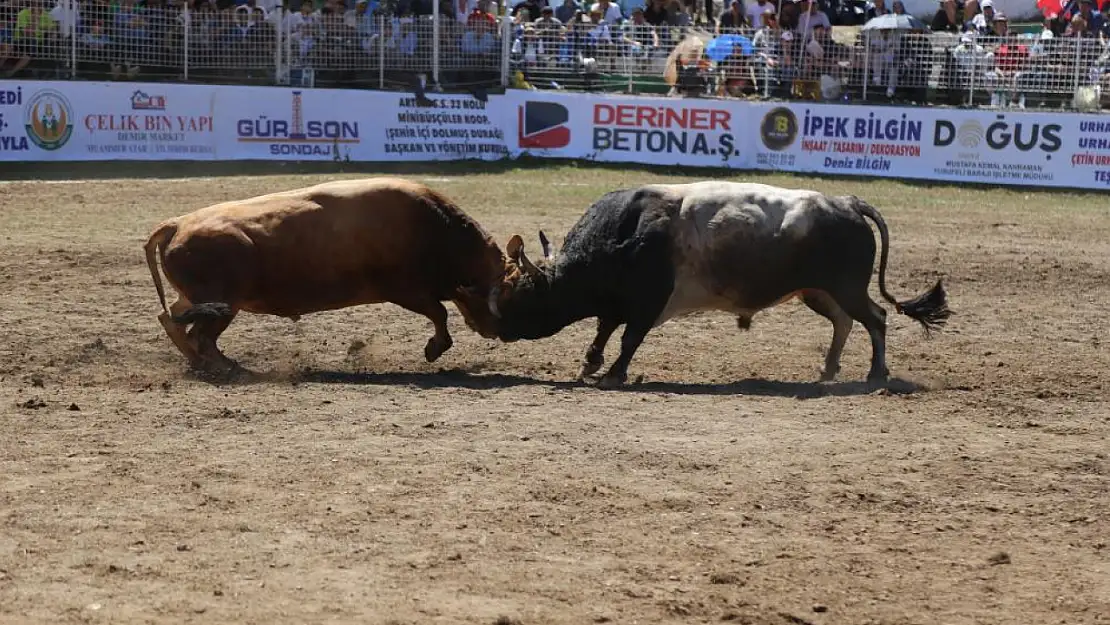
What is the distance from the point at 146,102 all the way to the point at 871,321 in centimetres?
1335

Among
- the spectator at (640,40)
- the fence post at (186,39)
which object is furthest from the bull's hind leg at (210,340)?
the spectator at (640,40)

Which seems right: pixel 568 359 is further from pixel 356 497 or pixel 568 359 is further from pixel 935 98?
pixel 935 98

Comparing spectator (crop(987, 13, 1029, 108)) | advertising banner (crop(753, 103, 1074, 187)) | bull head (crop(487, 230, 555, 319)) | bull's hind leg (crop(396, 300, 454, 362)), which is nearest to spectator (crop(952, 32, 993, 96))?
spectator (crop(987, 13, 1029, 108))

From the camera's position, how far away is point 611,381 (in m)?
9.42

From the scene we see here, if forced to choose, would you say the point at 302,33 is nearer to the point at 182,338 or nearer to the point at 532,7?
the point at 532,7

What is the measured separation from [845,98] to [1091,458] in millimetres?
15083

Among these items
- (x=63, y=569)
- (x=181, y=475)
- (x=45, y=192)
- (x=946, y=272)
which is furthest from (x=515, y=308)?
(x=45, y=192)

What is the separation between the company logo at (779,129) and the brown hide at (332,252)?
41.7ft

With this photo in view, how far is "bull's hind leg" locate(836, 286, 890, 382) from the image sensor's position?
968cm

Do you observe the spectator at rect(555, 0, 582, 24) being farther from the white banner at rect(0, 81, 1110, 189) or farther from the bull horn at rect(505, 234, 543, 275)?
the bull horn at rect(505, 234, 543, 275)

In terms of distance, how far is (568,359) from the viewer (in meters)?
10.3

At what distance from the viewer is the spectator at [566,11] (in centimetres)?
2598

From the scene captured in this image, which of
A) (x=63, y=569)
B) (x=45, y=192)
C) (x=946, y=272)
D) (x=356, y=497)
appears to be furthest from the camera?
(x=45, y=192)

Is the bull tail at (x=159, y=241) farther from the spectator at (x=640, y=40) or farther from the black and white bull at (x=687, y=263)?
the spectator at (x=640, y=40)
